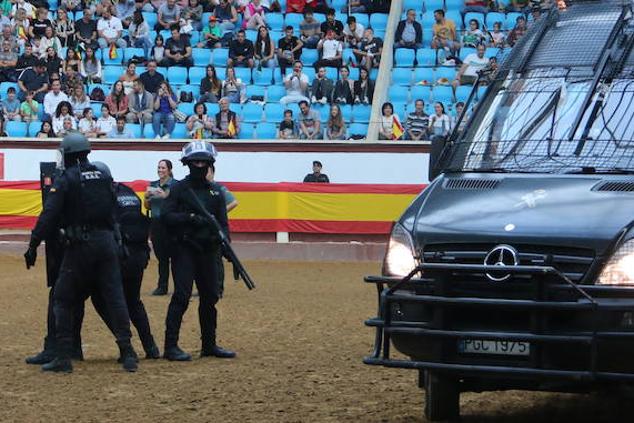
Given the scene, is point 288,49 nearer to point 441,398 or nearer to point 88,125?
point 88,125

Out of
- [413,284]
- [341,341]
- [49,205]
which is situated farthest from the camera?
[341,341]

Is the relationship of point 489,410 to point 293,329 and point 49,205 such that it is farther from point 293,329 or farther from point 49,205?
point 293,329

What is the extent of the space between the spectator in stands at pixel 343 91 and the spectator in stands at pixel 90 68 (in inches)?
185

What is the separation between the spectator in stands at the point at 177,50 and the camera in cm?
2858

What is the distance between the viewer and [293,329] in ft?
49.8

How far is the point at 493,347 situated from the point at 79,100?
1974 cm

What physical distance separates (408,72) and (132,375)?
17.5 meters

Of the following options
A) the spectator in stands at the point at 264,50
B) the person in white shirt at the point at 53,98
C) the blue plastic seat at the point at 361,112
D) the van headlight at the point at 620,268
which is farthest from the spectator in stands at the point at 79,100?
the van headlight at the point at 620,268

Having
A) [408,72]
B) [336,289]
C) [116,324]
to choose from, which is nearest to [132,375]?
[116,324]

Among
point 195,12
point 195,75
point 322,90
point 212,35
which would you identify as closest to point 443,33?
point 322,90

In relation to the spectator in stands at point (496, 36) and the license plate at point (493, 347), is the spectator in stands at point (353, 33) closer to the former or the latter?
the spectator in stands at point (496, 36)

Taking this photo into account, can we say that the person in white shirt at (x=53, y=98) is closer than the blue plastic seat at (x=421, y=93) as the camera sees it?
Yes

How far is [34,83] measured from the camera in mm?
27719

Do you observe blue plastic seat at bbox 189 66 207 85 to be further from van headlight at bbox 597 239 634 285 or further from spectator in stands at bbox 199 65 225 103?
van headlight at bbox 597 239 634 285
